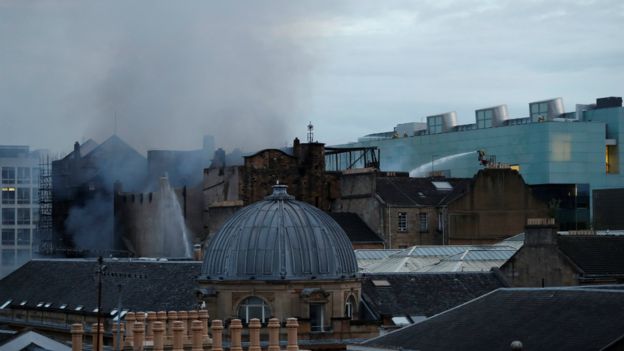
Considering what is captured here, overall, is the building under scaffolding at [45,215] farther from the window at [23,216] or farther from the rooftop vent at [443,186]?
the rooftop vent at [443,186]

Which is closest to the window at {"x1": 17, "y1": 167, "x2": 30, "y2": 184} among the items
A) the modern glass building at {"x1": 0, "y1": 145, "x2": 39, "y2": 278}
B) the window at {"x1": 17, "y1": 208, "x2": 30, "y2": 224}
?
the modern glass building at {"x1": 0, "y1": 145, "x2": 39, "y2": 278}

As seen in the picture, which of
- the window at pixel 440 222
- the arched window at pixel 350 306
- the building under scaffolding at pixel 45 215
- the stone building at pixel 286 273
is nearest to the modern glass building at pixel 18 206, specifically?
the building under scaffolding at pixel 45 215

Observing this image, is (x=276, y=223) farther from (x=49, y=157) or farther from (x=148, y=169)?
(x=49, y=157)

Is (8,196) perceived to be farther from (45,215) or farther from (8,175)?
Result: (45,215)

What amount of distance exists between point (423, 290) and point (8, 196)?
86.4 m

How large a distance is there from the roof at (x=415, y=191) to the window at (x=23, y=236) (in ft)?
163

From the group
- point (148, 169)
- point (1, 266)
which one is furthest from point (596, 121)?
point (1, 266)

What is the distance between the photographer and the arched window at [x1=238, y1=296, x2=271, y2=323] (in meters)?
92.8

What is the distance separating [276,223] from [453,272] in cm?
2195

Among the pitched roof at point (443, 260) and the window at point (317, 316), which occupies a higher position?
the pitched roof at point (443, 260)

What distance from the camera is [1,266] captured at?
170 m

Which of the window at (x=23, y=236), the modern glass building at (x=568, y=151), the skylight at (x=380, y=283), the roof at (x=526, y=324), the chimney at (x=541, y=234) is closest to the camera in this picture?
the roof at (x=526, y=324)

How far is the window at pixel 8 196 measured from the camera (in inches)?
7264

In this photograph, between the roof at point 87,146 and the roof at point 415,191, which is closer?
the roof at point 415,191
